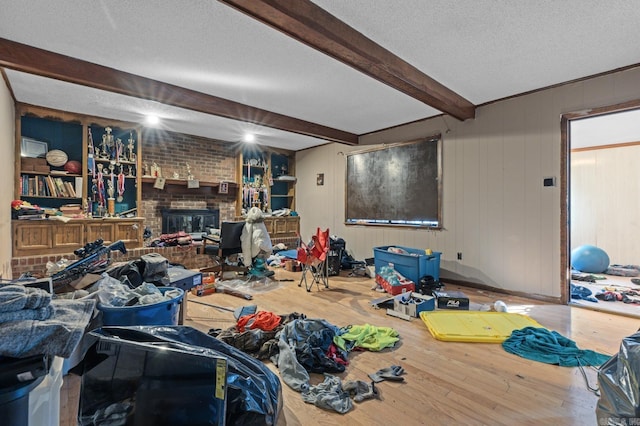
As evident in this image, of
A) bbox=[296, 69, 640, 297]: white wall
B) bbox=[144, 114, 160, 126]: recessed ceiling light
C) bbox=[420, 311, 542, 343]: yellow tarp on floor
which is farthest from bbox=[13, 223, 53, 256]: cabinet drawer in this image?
bbox=[296, 69, 640, 297]: white wall

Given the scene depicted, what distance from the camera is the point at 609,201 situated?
6.02 metres

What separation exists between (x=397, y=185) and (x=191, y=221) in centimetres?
395

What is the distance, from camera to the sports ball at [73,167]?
4656 millimetres

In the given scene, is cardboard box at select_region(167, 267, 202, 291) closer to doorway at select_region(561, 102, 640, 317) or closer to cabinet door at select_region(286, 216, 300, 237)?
cabinet door at select_region(286, 216, 300, 237)

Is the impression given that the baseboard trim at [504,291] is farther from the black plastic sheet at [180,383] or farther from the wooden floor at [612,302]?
the black plastic sheet at [180,383]

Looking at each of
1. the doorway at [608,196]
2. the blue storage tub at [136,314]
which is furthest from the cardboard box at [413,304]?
the doorway at [608,196]

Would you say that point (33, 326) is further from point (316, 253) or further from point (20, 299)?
point (316, 253)

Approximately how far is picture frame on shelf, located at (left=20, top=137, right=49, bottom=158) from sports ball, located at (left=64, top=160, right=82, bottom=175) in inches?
11.6

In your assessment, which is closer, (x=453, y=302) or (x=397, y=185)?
(x=453, y=302)

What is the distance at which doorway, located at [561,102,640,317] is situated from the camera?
4738 millimetres

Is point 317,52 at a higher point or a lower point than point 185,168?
higher

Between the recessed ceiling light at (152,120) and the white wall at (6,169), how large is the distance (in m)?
1.55

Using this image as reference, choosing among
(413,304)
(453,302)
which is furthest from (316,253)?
(453,302)

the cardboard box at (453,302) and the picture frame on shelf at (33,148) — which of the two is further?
the picture frame on shelf at (33,148)
